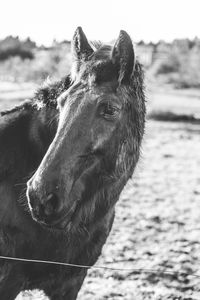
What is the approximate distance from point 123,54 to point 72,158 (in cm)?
82

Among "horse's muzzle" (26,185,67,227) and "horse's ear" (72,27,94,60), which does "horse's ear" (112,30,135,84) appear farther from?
"horse's muzzle" (26,185,67,227)

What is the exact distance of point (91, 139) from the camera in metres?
2.31

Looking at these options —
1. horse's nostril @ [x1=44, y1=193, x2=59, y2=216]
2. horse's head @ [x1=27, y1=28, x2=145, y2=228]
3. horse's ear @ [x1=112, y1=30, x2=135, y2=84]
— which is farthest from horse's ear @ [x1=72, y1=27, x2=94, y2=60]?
horse's nostril @ [x1=44, y1=193, x2=59, y2=216]

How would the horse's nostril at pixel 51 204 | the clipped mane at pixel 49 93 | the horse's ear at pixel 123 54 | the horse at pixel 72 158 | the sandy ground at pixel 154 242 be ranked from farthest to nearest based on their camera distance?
1. the sandy ground at pixel 154 242
2. the clipped mane at pixel 49 93
3. the horse's ear at pixel 123 54
4. the horse at pixel 72 158
5. the horse's nostril at pixel 51 204

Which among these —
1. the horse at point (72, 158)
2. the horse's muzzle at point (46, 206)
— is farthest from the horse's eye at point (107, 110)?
the horse's muzzle at point (46, 206)

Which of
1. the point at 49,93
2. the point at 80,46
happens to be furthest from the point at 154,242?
the point at 80,46

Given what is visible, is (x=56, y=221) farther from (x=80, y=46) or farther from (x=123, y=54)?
(x=80, y=46)

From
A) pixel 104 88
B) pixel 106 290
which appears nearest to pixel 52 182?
pixel 104 88

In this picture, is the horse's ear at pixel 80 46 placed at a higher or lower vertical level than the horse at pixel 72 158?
higher

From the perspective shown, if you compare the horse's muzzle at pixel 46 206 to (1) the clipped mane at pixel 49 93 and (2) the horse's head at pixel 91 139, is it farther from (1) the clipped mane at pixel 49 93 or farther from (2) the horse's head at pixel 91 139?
(1) the clipped mane at pixel 49 93

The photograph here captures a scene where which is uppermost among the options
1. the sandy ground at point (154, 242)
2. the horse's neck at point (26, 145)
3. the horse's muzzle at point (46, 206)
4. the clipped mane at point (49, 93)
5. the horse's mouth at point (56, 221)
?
the clipped mane at point (49, 93)

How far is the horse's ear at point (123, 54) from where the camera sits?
8.23ft

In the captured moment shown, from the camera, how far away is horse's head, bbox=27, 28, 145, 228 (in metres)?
2.16

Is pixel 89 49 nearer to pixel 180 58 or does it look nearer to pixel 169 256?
pixel 169 256
